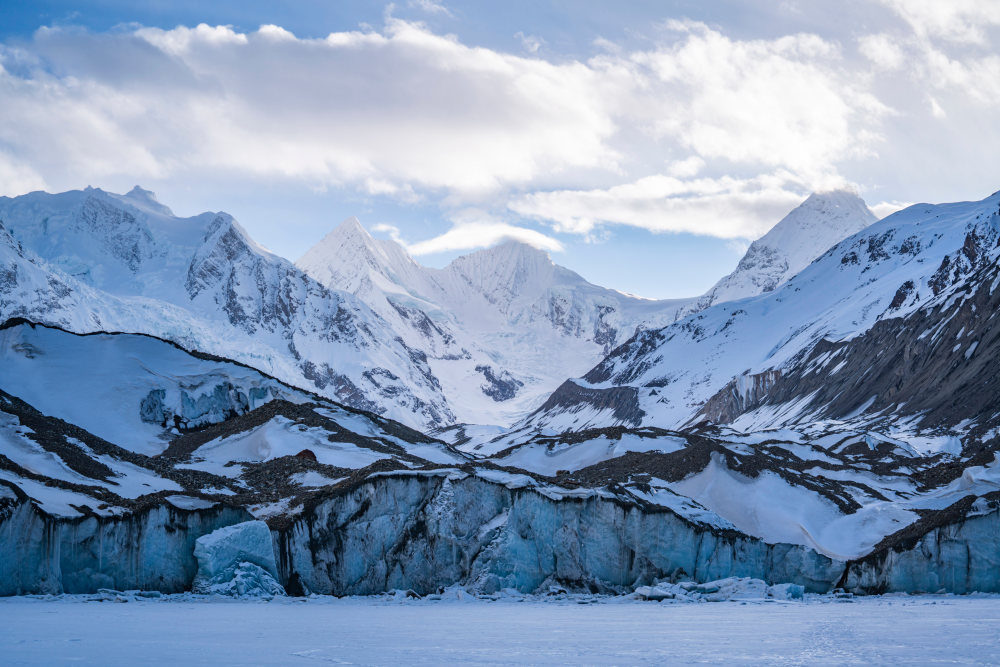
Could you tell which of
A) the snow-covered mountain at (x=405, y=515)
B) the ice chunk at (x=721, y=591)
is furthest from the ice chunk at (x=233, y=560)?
the ice chunk at (x=721, y=591)

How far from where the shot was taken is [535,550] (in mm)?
47781

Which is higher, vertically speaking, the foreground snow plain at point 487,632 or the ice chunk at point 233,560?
the ice chunk at point 233,560

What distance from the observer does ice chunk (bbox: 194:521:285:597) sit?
42.1 metres

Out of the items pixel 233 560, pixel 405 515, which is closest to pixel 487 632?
pixel 233 560

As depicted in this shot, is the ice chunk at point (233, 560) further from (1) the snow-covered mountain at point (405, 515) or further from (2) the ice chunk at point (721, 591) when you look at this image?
(2) the ice chunk at point (721, 591)

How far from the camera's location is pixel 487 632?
2936 cm

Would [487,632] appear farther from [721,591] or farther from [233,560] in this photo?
[721,591]

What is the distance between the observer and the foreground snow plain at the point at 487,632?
74.8 ft

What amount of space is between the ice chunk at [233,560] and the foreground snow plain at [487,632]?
4.26 feet

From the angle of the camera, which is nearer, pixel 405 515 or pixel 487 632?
pixel 487 632

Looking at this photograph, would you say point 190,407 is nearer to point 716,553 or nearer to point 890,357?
point 716,553

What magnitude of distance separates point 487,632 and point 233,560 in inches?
A: 653

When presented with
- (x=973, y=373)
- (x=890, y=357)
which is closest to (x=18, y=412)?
(x=973, y=373)

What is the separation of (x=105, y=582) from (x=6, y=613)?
30.1 feet
